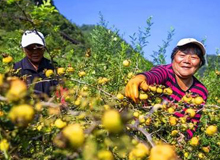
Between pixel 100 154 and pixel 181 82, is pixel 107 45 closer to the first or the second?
pixel 181 82

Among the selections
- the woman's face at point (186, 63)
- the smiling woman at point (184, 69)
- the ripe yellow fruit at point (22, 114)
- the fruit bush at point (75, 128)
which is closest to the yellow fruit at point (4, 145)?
the fruit bush at point (75, 128)

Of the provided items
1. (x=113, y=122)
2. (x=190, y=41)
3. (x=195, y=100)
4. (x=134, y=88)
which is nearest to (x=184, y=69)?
(x=190, y=41)

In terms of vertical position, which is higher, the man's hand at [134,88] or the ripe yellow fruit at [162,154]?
the man's hand at [134,88]

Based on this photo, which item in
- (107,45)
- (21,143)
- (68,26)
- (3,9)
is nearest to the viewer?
(21,143)

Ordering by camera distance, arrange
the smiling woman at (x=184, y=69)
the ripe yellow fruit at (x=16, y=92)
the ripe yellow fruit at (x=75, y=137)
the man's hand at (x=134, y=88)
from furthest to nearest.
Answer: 1. the smiling woman at (x=184, y=69)
2. the man's hand at (x=134, y=88)
3. the ripe yellow fruit at (x=16, y=92)
4. the ripe yellow fruit at (x=75, y=137)

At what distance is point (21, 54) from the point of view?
5.99 m

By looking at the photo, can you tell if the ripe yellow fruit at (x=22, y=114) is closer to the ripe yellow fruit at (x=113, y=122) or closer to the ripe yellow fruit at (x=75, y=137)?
the ripe yellow fruit at (x=75, y=137)

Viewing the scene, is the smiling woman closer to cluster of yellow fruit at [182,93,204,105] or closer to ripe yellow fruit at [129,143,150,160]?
cluster of yellow fruit at [182,93,204,105]

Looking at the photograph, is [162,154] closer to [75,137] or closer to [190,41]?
[75,137]

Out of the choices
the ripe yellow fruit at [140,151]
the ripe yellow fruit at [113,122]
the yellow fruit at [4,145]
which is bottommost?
the yellow fruit at [4,145]

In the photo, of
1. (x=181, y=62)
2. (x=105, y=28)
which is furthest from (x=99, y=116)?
(x=105, y=28)

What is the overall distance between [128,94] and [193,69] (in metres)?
1.39

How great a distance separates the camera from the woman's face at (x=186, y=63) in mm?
3191

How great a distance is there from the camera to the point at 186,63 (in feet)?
10.5
